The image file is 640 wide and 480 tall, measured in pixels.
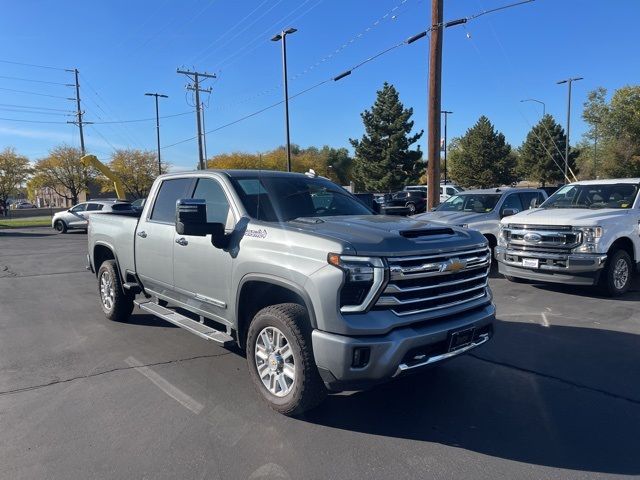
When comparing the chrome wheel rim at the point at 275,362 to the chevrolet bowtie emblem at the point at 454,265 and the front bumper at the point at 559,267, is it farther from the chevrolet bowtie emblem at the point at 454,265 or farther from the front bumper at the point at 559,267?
the front bumper at the point at 559,267

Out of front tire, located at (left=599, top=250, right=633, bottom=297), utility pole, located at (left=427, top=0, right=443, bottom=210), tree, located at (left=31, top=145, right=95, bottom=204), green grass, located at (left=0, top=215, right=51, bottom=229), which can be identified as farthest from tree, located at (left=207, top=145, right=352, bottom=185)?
front tire, located at (left=599, top=250, right=633, bottom=297)

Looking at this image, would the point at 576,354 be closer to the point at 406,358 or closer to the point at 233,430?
the point at 406,358

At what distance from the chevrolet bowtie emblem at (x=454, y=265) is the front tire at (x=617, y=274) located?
16.7 feet

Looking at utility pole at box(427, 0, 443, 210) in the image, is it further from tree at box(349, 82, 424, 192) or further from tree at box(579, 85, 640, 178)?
tree at box(579, 85, 640, 178)

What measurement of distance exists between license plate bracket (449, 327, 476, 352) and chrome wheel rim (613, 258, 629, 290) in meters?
5.24

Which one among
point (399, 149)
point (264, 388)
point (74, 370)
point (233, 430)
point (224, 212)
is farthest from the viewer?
point (399, 149)

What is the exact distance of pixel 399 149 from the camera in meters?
51.1

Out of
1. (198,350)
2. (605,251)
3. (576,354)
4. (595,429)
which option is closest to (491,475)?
(595,429)

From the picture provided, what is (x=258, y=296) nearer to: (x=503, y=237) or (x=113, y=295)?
(x=113, y=295)

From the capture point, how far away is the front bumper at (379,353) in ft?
10.8

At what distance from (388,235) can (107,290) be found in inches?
188

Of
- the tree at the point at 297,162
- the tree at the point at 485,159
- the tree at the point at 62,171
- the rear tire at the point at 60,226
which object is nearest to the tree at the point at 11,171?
the tree at the point at 62,171

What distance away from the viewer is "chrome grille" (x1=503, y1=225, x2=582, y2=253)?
25.6 ft

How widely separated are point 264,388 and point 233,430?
43 cm
